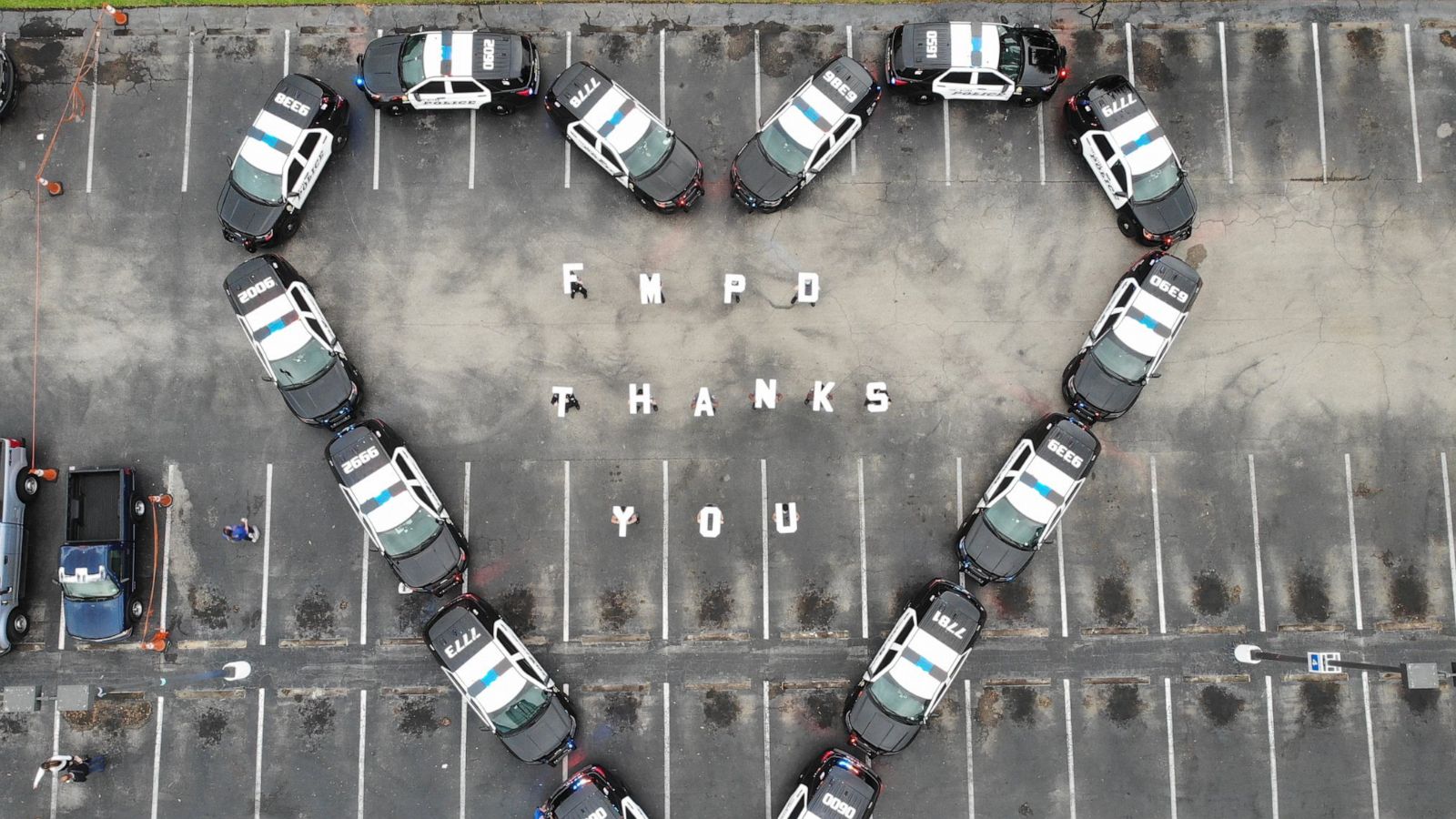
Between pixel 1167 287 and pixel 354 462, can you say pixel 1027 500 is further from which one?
pixel 354 462

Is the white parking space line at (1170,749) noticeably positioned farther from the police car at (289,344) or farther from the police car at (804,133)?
the police car at (289,344)

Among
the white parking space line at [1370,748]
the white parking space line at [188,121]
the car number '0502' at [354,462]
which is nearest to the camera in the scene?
the car number '0502' at [354,462]

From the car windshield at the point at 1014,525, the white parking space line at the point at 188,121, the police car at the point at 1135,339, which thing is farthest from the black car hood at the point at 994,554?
the white parking space line at the point at 188,121

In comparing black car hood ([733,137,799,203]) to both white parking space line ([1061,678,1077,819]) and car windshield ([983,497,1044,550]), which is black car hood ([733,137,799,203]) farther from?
white parking space line ([1061,678,1077,819])

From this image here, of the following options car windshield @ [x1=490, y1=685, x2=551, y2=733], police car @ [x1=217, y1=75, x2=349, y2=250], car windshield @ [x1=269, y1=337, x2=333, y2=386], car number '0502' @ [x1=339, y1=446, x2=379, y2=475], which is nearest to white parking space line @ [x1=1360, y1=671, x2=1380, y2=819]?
A: car windshield @ [x1=490, y1=685, x2=551, y2=733]

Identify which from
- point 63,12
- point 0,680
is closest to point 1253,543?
point 0,680

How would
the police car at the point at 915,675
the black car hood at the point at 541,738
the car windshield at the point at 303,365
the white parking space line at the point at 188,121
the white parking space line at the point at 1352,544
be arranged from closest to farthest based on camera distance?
the police car at the point at 915,675
the black car hood at the point at 541,738
the car windshield at the point at 303,365
the white parking space line at the point at 1352,544
the white parking space line at the point at 188,121
